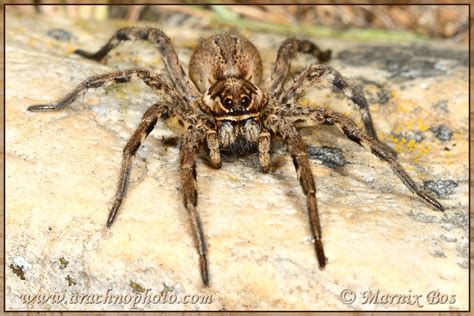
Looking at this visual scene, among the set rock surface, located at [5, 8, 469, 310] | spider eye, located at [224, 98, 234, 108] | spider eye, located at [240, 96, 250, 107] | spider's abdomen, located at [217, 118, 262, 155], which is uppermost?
spider eye, located at [240, 96, 250, 107]

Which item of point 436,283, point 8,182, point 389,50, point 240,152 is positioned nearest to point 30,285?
point 8,182

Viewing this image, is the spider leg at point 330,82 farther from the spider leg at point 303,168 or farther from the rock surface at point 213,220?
the spider leg at point 303,168

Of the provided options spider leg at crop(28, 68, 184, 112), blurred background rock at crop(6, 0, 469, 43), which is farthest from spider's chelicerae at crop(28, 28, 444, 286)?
blurred background rock at crop(6, 0, 469, 43)

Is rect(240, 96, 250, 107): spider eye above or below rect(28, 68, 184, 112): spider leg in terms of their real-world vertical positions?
above

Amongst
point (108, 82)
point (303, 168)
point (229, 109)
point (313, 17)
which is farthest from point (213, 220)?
point (313, 17)

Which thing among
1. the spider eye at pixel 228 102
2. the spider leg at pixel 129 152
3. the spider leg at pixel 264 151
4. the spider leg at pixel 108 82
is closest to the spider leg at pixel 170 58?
the spider leg at pixel 108 82

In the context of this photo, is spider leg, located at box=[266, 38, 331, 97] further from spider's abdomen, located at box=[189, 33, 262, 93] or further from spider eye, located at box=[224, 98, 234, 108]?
spider eye, located at box=[224, 98, 234, 108]
